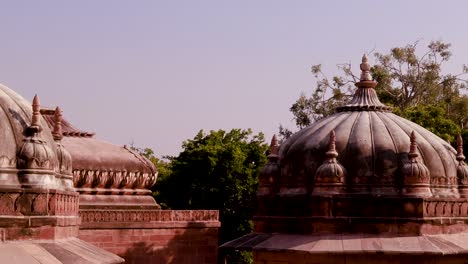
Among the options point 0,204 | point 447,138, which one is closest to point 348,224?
point 0,204

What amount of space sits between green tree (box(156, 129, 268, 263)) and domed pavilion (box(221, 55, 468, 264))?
44.7 feet

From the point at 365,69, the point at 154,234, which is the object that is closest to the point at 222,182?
the point at 154,234

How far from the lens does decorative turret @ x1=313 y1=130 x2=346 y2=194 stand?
12547mm

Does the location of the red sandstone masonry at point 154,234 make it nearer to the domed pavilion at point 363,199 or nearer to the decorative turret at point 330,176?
the domed pavilion at point 363,199

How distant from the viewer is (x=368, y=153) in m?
12.8

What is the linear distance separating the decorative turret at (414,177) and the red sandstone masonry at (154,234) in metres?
6.09

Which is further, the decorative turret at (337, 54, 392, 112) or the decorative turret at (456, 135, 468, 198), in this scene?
the decorative turret at (337, 54, 392, 112)

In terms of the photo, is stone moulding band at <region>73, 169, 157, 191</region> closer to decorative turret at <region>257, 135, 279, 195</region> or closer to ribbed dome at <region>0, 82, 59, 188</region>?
decorative turret at <region>257, 135, 279, 195</region>

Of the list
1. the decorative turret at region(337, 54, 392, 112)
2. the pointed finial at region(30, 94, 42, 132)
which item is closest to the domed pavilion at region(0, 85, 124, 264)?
the pointed finial at region(30, 94, 42, 132)

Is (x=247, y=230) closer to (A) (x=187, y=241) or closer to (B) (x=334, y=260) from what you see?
(A) (x=187, y=241)

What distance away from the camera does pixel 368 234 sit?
12.4 m

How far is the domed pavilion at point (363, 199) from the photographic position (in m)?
12.2

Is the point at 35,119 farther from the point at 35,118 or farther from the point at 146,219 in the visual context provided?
the point at 146,219

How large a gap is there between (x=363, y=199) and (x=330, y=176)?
1.82ft
